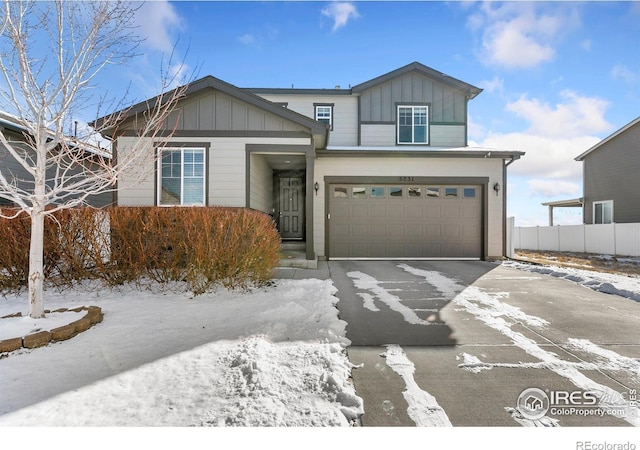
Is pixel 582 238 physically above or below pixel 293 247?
above

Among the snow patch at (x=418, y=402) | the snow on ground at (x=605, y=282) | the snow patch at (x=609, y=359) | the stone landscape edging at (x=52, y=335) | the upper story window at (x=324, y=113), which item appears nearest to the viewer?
the snow patch at (x=418, y=402)

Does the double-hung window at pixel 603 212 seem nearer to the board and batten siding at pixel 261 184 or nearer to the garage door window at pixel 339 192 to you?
the garage door window at pixel 339 192

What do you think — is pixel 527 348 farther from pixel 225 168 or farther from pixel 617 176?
pixel 617 176

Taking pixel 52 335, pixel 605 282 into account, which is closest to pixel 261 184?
pixel 52 335

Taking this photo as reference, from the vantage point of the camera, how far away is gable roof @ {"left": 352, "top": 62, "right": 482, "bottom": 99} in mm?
11508

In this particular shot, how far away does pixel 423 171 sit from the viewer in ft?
31.8

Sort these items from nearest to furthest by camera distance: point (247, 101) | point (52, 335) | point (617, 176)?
point (52, 335) → point (247, 101) → point (617, 176)

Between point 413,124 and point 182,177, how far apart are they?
873 centimetres

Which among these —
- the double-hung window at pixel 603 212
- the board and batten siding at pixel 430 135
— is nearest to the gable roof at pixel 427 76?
the board and batten siding at pixel 430 135

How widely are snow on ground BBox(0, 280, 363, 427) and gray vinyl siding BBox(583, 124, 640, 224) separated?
1670 cm

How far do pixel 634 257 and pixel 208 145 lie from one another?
15696 mm

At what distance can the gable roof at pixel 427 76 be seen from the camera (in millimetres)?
11508

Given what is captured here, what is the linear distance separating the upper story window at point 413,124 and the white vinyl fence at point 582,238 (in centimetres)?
448

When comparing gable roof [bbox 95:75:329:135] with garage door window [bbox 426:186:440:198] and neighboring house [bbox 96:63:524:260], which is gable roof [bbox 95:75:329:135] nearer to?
neighboring house [bbox 96:63:524:260]
